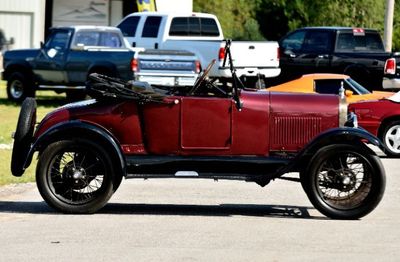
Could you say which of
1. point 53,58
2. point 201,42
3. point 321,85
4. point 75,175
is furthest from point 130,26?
point 75,175

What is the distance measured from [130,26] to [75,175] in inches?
829

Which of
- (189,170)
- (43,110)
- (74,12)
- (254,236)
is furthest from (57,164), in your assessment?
(74,12)

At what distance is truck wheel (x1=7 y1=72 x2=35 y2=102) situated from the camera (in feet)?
91.5

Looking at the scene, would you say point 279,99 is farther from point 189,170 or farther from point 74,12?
point 74,12

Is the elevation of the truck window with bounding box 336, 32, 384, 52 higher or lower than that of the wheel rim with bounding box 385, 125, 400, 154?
higher

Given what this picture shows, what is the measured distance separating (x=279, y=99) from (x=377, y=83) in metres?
17.1

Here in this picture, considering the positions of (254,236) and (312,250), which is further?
(254,236)

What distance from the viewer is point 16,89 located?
28.2 meters

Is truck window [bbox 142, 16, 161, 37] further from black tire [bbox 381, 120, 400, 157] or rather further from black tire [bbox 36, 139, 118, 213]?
black tire [bbox 36, 139, 118, 213]

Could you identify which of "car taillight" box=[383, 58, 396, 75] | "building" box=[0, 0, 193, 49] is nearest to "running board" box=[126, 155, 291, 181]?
"car taillight" box=[383, 58, 396, 75]

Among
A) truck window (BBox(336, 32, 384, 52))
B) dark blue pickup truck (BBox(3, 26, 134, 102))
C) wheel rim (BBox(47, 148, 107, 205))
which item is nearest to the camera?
wheel rim (BBox(47, 148, 107, 205))

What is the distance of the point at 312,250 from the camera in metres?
9.43

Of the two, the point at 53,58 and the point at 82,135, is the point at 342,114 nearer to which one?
the point at 82,135

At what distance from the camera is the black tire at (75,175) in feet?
36.6
